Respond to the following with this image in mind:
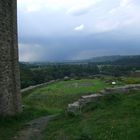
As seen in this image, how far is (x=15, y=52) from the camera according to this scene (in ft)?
51.8

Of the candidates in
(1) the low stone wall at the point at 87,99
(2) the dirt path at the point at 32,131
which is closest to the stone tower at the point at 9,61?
(2) the dirt path at the point at 32,131

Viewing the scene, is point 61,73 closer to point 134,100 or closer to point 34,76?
point 34,76

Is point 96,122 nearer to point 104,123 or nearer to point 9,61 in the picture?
point 104,123

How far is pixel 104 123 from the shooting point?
1101 cm

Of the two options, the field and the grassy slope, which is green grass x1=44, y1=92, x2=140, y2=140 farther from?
the grassy slope

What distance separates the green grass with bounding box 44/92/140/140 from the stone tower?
2.34m

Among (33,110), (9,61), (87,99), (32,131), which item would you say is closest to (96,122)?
(32,131)

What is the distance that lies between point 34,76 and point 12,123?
1447 inches

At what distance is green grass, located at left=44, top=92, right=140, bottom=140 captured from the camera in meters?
9.49

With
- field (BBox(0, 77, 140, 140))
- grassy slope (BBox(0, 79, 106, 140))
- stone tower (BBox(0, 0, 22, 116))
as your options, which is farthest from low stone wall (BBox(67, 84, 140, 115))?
stone tower (BBox(0, 0, 22, 116))

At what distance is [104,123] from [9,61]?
573 cm

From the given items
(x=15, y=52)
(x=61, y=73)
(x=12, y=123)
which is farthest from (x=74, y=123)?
(x=61, y=73)

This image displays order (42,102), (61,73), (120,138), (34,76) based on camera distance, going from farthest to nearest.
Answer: (61,73), (34,76), (42,102), (120,138)

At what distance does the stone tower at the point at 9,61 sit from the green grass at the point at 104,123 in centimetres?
234
